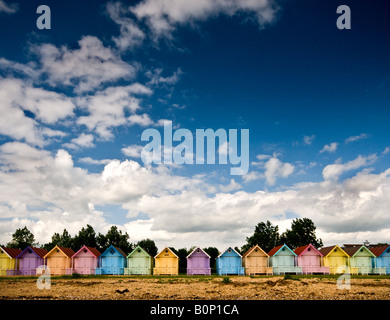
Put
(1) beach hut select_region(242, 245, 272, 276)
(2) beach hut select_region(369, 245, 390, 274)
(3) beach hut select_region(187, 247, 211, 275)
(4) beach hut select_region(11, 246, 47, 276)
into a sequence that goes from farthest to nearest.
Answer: (4) beach hut select_region(11, 246, 47, 276), (2) beach hut select_region(369, 245, 390, 274), (3) beach hut select_region(187, 247, 211, 275), (1) beach hut select_region(242, 245, 272, 276)

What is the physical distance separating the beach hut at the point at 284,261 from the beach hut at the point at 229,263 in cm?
499

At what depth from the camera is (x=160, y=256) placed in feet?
177

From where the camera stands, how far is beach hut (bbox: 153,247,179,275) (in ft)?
172

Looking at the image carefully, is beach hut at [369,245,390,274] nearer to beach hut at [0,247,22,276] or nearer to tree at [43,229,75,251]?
beach hut at [0,247,22,276]

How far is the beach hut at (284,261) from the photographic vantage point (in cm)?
5156

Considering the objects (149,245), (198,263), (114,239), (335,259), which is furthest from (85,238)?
(335,259)

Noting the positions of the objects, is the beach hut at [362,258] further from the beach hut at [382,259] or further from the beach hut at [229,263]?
the beach hut at [229,263]

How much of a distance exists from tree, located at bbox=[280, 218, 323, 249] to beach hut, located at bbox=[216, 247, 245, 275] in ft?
78.4

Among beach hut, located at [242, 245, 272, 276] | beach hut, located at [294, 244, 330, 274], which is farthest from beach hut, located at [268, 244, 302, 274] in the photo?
beach hut, located at [242, 245, 272, 276]

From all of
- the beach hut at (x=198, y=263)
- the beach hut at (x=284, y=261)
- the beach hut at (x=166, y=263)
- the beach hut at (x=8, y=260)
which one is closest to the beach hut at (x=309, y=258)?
the beach hut at (x=284, y=261)

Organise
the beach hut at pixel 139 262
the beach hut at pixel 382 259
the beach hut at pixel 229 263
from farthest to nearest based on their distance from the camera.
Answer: the beach hut at pixel 382 259
the beach hut at pixel 139 262
the beach hut at pixel 229 263

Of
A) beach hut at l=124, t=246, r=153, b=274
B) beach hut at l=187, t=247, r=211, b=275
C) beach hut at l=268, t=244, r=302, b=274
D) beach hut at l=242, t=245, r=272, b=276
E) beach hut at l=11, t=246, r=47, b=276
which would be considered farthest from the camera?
beach hut at l=11, t=246, r=47, b=276
